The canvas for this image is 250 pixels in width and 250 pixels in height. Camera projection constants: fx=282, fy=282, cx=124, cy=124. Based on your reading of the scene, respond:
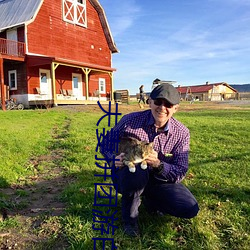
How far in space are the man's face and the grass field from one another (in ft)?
3.60

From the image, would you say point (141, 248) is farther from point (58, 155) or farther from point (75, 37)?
point (75, 37)

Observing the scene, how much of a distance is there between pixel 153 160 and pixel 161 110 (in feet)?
1.67

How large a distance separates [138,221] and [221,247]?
860mm

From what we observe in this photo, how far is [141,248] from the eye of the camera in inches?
99.4

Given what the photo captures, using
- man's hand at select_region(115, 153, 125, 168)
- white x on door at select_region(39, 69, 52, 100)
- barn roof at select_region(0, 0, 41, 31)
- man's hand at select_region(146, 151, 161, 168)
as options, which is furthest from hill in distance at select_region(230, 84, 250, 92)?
man's hand at select_region(115, 153, 125, 168)

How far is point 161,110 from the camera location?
276 cm

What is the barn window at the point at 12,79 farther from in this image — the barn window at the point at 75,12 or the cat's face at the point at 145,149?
the cat's face at the point at 145,149

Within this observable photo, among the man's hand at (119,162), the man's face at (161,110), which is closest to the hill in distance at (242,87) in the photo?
the man's face at (161,110)

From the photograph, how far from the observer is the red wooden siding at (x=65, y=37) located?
19328mm

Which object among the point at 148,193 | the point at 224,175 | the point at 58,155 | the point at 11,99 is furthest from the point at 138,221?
the point at 11,99

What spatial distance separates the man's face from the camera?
2730mm

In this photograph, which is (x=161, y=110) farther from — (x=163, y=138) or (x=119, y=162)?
(x=119, y=162)

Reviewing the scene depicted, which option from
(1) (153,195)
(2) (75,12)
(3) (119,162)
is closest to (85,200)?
(1) (153,195)

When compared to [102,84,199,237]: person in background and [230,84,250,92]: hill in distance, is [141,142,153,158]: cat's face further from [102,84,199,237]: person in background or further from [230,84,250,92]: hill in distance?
[230,84,250,92]: hill in distance
